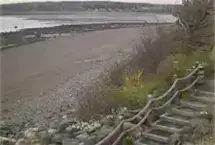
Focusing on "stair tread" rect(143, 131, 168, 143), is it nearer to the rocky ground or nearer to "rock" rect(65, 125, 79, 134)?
the rocky ground

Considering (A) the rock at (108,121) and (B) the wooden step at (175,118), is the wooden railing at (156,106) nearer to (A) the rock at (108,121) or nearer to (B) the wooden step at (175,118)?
(B) the wooden step at (175,118)

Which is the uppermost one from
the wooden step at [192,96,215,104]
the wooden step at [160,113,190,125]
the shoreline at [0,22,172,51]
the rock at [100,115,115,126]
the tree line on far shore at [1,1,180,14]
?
the wooden step at [192,96,215,104]

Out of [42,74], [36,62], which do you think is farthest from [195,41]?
[36,62]

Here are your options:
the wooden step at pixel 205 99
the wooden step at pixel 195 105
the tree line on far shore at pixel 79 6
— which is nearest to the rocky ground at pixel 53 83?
the wooden step at pixel 195 105

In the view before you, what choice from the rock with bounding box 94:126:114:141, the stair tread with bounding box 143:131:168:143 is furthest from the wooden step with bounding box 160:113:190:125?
the rock with bounding box 94:126:114:141

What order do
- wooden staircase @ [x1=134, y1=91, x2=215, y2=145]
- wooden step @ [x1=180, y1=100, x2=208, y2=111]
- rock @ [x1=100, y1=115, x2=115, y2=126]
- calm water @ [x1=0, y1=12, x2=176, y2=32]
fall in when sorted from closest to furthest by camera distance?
wooden staircase @ [x1=134, y1=91, x2=215, y2=145], wooden step @ [x1=180, y1=100, x2=208, y2=111], rock @ [x1=100, y1=115, x2=115, y2=126], calm water @ [x1=0, y1=12, x2=176, y2=32]

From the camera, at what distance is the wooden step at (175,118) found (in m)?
9.30

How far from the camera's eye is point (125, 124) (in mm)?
9266

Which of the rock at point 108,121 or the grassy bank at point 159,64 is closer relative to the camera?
the rock at point 108,121

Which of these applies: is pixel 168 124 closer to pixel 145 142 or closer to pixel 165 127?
pixel 165 127

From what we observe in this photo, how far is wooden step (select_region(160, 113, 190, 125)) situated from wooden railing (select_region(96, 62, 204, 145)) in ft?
0.68

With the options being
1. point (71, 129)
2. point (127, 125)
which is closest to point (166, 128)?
point (127, 125)

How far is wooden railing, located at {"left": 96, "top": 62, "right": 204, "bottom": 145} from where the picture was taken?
8570 mm

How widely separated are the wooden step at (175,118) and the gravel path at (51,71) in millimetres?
6312
